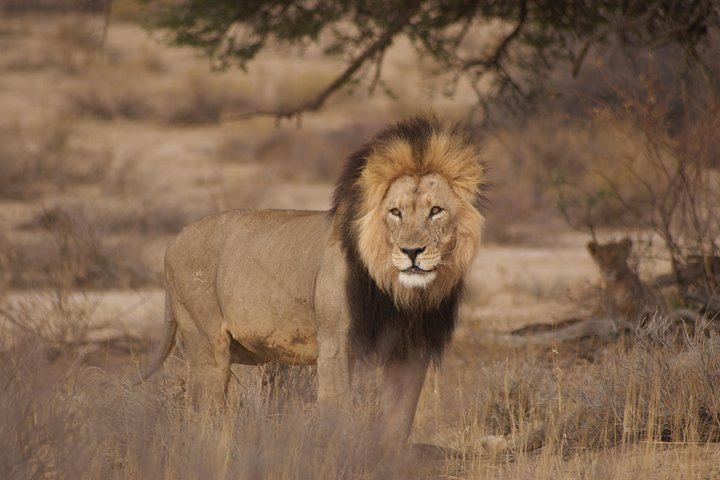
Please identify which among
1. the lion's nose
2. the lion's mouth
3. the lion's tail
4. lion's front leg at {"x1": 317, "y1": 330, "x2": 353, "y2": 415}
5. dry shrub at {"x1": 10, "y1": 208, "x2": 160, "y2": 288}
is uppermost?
the lion's nose

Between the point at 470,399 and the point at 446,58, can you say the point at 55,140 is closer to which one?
the point at 446,58

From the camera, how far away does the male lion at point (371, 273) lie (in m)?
5.20

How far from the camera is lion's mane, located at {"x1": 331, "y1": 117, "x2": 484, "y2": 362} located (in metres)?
5.25

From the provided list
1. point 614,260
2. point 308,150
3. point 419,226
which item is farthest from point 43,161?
point 419,226

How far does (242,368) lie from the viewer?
673cm

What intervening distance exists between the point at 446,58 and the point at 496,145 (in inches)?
379

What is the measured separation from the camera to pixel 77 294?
432 inches

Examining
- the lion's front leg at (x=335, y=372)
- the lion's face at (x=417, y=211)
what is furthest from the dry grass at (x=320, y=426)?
the lion's face at (x=417, y=211)

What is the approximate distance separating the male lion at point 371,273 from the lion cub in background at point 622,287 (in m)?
3.48

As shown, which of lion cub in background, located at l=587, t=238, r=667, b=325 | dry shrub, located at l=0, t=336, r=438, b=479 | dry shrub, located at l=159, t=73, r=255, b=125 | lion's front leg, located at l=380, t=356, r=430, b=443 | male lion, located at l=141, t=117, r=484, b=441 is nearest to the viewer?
dry shrub, located at l=0, t=336, r=438, b=479

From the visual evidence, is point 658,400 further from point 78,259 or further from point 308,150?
point 308,150

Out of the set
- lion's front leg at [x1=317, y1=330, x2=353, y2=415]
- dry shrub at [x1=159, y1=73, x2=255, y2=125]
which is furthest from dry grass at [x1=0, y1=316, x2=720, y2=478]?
dry shrub at [x1=159, y1=73, x2=255, y2=125]

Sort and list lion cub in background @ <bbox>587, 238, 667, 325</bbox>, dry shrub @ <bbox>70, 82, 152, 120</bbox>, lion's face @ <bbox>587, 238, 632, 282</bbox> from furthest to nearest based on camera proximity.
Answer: dry shrub @ <bbox>70, 82, 152, 120</bbox> → lion's face @ <bbox>587, 238, 632, 282</bbox> → lion cub in background @ <bbox>587, 238, 667, 325</bbox>

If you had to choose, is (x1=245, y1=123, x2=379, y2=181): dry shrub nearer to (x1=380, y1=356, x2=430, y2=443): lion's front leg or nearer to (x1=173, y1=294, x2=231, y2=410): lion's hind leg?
(x1=173, y1=294, x2=231, y2=410): lion's hind leg
